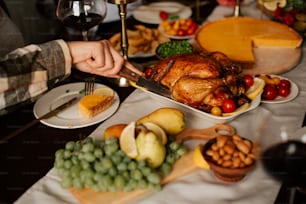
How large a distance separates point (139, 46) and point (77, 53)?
14.3 inches

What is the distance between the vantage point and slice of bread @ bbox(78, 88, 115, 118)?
1.01m

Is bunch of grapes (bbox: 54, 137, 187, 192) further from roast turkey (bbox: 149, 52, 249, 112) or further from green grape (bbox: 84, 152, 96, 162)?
roast turkey (bbox: 149, 52, 249, 112)

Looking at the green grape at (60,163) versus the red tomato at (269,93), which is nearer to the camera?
the green grape at (60,163)

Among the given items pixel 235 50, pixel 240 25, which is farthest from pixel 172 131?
pixel 240 25

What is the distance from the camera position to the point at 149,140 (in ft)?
2.52

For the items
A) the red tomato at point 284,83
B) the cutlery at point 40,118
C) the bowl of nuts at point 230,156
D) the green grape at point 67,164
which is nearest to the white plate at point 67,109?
the cutlery at point 40,118

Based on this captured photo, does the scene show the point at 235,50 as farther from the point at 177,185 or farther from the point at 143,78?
the point at 177,185

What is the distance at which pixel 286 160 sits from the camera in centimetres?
55

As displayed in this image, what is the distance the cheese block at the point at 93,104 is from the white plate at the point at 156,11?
63 cm

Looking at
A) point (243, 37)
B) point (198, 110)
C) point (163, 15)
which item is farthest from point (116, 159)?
point (163, 15)

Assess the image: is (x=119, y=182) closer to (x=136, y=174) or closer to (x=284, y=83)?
(x=136, y=174)

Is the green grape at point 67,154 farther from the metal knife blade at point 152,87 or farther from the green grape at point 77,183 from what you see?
the metal knife blade at point 152,87

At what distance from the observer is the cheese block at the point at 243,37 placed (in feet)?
4.21

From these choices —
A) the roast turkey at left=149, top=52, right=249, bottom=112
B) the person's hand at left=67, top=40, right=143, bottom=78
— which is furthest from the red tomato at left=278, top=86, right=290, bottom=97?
the person's hand at left=67, top=40, right=143, bottom=78
